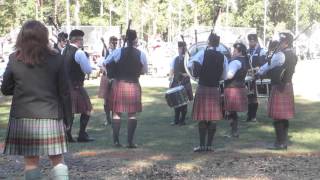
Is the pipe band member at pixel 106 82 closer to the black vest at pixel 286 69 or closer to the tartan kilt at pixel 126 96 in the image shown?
the tartan kilt at pixel 126 96

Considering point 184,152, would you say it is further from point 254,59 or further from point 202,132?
point 254,59

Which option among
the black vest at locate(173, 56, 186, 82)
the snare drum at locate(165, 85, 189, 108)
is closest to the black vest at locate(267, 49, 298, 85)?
the snare drum at locate(165, 85, 189, 108)

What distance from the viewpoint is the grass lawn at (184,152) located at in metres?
7.02

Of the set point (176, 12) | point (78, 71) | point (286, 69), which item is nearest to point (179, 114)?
point (78, 71)

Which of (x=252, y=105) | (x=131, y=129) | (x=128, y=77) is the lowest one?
(x=252, y=105)

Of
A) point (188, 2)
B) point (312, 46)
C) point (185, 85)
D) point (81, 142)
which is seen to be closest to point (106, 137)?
point (81, 142)

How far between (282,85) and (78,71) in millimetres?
3007

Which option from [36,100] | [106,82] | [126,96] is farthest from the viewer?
[106,82]

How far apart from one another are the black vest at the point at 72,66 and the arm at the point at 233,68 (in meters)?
2.29

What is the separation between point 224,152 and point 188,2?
47596 mm

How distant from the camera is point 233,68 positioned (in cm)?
998

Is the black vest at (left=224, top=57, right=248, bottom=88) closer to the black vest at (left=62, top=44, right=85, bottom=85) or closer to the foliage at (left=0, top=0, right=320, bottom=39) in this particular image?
the black vest at (left=62, top=44, right=85, bottom=85)

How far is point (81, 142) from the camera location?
9.73 meters

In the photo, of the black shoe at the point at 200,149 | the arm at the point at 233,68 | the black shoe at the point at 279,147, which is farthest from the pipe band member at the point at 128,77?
the black shoe at the point at 279,147
